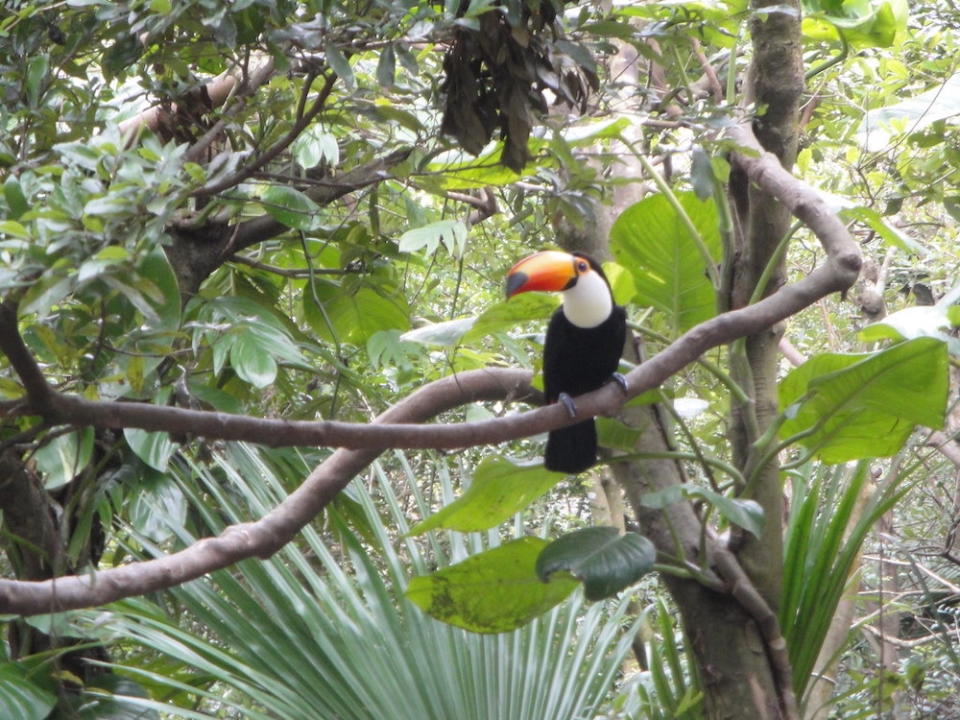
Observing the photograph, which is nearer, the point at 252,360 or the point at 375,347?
the point at 252,360

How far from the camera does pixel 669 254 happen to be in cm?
199

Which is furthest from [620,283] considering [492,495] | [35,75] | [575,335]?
[35,75]

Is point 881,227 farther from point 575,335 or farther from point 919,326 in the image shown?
point 575,335

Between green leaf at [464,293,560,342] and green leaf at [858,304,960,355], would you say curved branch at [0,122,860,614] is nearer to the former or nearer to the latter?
green leaf at [858,304,960,355]

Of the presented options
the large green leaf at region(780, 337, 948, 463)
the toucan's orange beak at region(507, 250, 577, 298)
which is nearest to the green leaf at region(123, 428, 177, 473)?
the toucan's orange beak at region(507, 250, 577, 298)

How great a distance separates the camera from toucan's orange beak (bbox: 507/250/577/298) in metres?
2.02

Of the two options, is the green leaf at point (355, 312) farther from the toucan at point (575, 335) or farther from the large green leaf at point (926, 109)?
the large green leaf at point (926, 109)

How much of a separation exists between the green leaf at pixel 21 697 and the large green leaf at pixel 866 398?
1.34 metres

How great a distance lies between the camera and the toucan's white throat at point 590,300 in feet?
6.99

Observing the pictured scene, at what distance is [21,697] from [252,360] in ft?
2.28

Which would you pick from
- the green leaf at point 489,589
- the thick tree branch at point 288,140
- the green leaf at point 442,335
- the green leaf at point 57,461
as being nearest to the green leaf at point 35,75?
the thick tree branch at point 288,140

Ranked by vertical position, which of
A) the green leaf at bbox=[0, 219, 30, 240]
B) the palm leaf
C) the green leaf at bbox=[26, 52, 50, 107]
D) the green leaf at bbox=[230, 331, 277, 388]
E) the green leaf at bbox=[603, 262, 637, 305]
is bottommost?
the palm leaf

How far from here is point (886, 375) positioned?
165 centimetres

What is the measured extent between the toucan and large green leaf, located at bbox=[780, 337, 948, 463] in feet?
1.23
